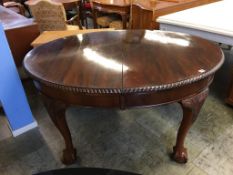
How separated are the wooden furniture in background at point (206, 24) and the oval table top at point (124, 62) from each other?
0.39m

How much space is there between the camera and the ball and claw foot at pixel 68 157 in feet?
4.57

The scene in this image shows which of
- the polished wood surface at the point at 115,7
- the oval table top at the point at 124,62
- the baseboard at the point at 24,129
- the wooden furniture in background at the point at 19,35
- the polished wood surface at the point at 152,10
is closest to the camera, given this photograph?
the oval table top at the point at 124,62

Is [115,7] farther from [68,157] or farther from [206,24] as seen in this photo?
[68,157]

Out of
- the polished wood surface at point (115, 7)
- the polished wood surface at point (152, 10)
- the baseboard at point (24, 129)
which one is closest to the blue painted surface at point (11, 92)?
the baseboard at point (24, 129)

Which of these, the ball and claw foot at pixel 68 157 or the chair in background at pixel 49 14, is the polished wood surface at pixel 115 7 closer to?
the chair in background at pixel 49 14

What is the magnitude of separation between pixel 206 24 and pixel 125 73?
1078 millimetres

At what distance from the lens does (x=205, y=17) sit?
6.07 ft

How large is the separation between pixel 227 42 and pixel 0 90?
1.71 meters

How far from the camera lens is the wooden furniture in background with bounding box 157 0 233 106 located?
5.12 ft

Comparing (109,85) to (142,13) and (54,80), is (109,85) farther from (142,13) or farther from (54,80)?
(142,13)

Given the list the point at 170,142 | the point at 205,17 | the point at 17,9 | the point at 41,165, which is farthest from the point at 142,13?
the point at 17,9

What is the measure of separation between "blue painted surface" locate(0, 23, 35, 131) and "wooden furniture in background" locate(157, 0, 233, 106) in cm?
132

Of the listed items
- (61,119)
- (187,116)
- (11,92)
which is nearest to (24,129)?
(11,92)

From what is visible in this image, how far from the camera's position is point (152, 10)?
2.26m
